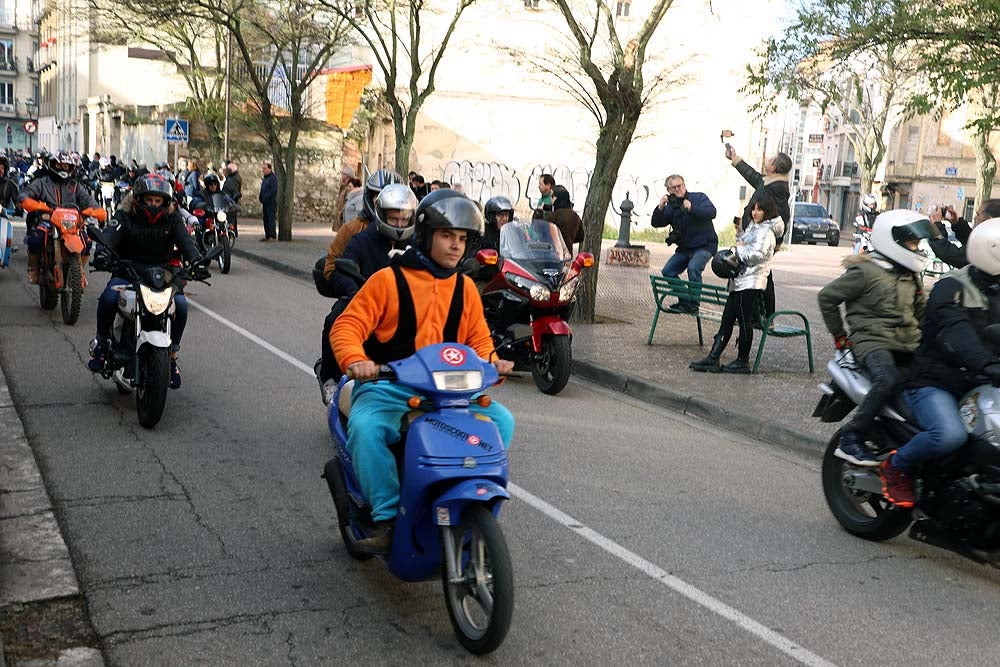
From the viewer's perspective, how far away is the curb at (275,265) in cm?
1871

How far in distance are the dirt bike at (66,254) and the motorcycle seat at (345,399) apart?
747 centimetres

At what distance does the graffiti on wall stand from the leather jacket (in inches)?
1116

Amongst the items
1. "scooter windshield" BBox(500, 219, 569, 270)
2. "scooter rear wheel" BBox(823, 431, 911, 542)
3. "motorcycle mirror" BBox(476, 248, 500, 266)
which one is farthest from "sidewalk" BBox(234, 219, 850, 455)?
"scooter rear wheel" BBox(823, 431, 911, 542)

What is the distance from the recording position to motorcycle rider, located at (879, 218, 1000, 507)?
16.7 ft

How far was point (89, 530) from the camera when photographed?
17.2ft

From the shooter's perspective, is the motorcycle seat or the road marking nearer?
the road marking

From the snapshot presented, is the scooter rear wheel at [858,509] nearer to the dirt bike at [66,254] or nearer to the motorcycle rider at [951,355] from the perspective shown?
the motorcycle rider at [951,355]

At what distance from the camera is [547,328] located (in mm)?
9727

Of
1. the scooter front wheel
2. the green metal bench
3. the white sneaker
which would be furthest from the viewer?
the green metal bench

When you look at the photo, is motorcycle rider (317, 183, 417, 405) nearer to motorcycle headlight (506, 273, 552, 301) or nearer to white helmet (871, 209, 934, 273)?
white helmet (871, 209, 934, 273)

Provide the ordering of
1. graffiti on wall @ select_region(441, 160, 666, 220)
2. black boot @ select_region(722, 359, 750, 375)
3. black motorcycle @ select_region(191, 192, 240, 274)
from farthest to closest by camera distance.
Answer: graffiti on wall @ select_region(441, 160, 666, 220)
black motorcycle @ select_region(191, 192, 240, 274)
black boot @ select_region(722, 359, 750, 375)

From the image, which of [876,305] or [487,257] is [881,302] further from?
[487,257]

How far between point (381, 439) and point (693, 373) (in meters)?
6.64

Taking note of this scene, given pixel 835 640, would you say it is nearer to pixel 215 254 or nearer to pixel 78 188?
pixel 215 254
